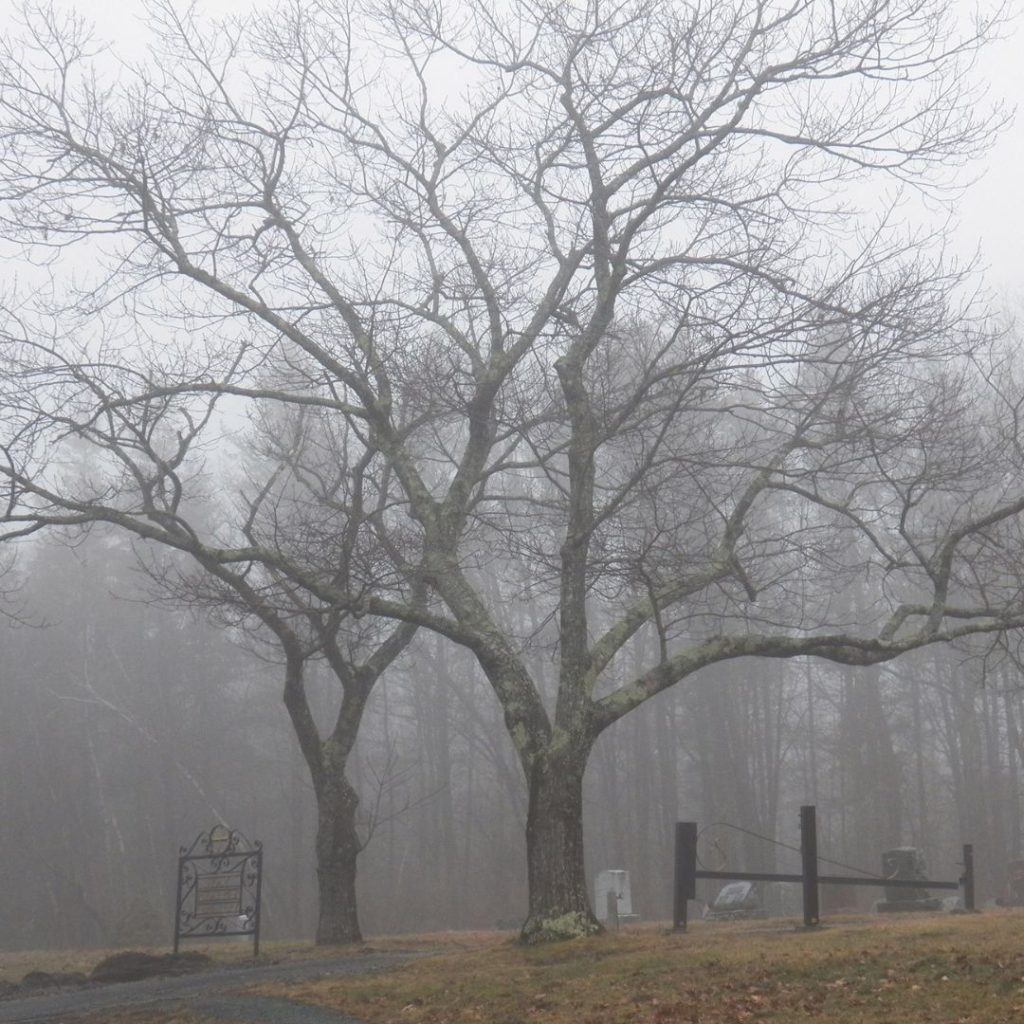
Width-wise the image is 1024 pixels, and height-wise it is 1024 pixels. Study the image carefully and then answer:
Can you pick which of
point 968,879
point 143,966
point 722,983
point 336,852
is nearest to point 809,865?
point 722,983

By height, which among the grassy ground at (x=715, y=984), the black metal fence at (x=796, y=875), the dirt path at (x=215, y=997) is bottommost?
the dirt path at (x=215, y=997)

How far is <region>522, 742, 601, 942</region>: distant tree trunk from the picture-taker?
11.8m

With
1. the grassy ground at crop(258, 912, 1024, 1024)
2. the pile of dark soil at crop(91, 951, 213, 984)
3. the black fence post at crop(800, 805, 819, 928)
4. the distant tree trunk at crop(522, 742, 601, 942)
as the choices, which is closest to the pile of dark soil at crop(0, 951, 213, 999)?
the pile of dark soil at crop(91, 951, 213, 984)

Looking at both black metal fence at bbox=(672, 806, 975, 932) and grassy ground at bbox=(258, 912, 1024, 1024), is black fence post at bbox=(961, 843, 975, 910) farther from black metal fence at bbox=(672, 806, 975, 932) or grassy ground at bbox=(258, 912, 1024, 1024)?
grassy ground at bbox=(258, 912, 1024, 1024)

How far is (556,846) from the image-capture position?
11969 mm

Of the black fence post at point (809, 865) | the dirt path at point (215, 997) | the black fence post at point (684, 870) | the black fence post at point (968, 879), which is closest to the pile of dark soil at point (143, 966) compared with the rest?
the dirt path at point (215, 997)

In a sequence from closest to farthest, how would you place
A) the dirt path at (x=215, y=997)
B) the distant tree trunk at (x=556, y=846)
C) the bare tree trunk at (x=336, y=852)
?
1. the dirt path at (x=215, y=997)
2. the distant tree trunk at (x=556, y=846)
3. the bare tree trunk at (x=336, y=852)

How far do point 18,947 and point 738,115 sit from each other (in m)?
31.8

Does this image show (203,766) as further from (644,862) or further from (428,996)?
(428,996)

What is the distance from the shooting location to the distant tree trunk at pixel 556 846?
464 inches

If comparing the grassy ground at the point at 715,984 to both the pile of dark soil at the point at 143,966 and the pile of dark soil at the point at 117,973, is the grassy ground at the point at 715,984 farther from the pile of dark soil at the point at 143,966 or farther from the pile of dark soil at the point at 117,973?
the pile of dark soil at the point at 143,966

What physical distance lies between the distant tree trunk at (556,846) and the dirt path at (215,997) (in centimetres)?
148

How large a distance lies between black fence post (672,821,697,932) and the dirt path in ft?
9.16

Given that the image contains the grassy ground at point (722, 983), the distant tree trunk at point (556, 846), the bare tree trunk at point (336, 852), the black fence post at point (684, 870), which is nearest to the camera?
the grassy ground at point (722, 983)
